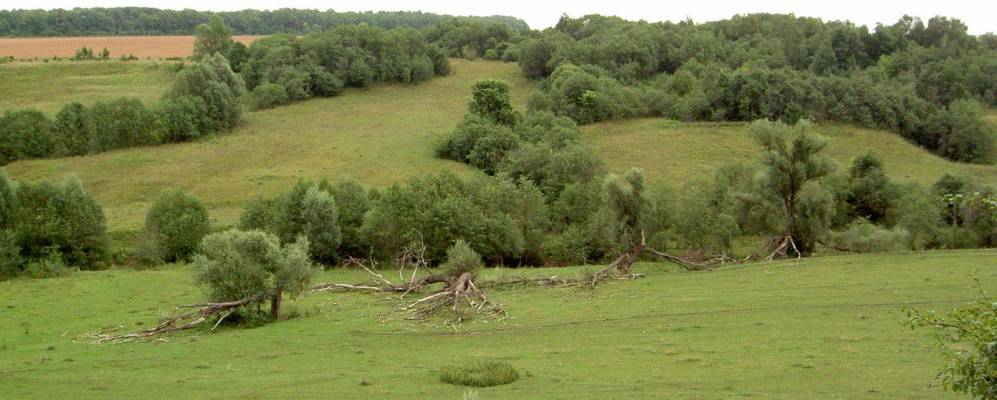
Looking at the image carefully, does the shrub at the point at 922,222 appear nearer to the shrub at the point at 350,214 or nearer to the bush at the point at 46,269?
the shrub at the point at 350,214

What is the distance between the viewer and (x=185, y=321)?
34.2m

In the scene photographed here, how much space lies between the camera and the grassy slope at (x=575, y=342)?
71.6ft

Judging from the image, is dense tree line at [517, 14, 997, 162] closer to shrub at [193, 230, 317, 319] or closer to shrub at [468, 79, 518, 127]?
shrub at [468, 79, 518, 127]

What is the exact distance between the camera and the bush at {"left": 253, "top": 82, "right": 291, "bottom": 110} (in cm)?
10544

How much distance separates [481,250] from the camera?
49312 millimetres

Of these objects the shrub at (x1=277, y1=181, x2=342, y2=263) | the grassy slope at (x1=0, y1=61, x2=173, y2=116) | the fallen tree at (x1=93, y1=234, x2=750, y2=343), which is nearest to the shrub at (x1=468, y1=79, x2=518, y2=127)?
the shrub at (x1=277, y1=181, x2=342, y2=263)

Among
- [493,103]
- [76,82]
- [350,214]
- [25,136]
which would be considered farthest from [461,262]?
[76,82]

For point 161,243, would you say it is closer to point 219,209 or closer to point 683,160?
point 219,209

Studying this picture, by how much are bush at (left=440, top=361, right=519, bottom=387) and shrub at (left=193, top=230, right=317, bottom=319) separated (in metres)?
12.2

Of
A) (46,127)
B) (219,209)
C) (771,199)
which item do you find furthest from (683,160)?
(46,127)

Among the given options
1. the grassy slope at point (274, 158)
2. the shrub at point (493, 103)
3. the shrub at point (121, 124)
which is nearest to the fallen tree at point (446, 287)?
the grassy slope at point (274, 158)

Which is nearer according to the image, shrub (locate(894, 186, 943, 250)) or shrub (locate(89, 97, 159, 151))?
shrub (locate(894, 186, 943, 250))

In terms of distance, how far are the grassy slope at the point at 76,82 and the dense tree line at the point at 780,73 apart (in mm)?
49491

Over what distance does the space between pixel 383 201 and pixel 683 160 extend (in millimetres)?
36749
